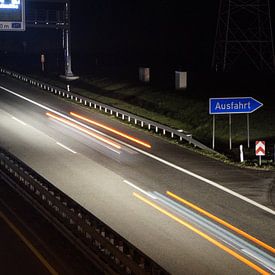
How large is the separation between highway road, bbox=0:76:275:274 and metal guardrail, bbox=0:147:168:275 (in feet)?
5.44

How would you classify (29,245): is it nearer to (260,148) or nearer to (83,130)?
(260,148)

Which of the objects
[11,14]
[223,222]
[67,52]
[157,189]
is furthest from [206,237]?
[67,52]

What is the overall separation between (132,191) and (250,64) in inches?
1818

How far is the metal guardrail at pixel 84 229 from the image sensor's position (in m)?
13.9

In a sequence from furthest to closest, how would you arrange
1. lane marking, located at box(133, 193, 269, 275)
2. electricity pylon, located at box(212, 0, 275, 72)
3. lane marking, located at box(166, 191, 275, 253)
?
1. electricity pylon, located at box(212, 0, 275, 72)
2. lane marking, located at box(166, 191, 275, 253)
3. lane marking, located at box(133, 193, 269, 275)

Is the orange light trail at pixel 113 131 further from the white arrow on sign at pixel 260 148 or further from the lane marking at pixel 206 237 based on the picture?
the lane marking at pixel 206 237

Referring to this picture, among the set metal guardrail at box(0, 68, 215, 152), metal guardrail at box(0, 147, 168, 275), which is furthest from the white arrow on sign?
metal guardrail at box(0, 147, 168, 275)

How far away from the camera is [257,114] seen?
133ft

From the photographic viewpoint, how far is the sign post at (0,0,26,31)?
49.7 m

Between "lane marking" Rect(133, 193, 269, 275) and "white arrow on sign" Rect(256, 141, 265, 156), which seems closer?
"lane marking" Rect(133, 193, 269, 275)

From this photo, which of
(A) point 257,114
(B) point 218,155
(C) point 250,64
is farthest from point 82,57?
(B) point 218,155

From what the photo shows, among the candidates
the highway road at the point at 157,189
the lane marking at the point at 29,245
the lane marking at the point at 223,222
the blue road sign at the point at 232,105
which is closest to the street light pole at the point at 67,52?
the highway road at the point at 157,189

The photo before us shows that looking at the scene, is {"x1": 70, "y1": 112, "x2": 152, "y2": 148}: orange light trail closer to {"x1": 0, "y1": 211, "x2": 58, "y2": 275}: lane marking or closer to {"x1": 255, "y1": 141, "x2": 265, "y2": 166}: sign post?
{"x1": 255, "y1": 141, "x2": 265, "y2": 166}: sign post

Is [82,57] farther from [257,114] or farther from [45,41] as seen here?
[257,114]
